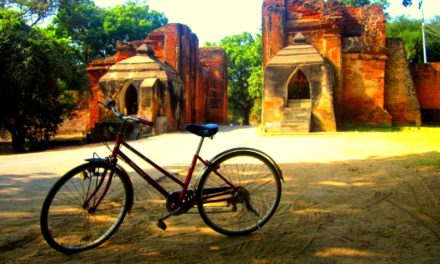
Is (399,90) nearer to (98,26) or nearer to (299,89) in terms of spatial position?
(299,89)

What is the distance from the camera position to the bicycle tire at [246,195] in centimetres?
300

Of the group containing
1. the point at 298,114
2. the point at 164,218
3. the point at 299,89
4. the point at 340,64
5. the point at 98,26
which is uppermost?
the point at 98,26

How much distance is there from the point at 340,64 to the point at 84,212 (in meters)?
17.3

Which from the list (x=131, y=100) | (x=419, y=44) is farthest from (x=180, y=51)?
(x=419, y=44)

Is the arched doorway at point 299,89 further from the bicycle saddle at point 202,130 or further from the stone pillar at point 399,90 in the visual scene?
the bicycle saddle at point 202,130

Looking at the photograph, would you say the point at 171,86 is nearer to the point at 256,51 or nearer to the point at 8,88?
the point at 8,88

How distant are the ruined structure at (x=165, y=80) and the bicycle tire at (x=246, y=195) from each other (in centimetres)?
1270

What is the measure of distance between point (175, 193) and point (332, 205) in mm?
1877

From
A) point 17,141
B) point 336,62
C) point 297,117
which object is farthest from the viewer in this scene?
point 336,62

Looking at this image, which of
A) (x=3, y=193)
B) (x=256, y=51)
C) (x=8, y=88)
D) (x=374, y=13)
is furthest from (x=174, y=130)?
(x=256, y=51)

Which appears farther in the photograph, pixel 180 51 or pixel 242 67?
pixel 242 67

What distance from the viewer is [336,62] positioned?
59.5 ft

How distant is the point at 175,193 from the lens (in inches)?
117

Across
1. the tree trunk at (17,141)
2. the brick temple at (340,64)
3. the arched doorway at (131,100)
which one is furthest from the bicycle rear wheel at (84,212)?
the arched doorway at (131,100)
